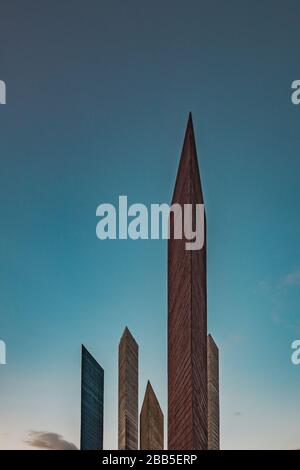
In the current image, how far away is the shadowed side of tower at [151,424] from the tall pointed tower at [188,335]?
478cm

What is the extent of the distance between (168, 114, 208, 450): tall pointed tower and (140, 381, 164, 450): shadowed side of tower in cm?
478

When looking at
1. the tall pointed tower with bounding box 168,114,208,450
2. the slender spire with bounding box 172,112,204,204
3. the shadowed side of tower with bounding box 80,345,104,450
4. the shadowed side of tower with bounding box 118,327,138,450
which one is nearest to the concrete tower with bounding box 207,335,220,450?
the shadowed side of tower with bounding box 118,327,138,450

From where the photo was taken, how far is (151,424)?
→ 12.5m

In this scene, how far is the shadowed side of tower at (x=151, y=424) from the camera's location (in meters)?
12.4

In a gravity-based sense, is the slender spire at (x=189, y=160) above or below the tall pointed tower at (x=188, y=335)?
above

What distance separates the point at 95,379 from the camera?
14508 mm

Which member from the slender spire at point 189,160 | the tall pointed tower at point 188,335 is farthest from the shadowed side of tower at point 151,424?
the slender spire at point 189,160

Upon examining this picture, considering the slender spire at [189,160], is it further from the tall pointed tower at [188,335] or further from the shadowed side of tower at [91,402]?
the shadowed side of tower at [91,402]

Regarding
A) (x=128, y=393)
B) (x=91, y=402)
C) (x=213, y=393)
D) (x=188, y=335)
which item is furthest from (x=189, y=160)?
(x=91, y=402)

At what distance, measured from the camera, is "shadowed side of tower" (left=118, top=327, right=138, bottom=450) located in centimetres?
1223
